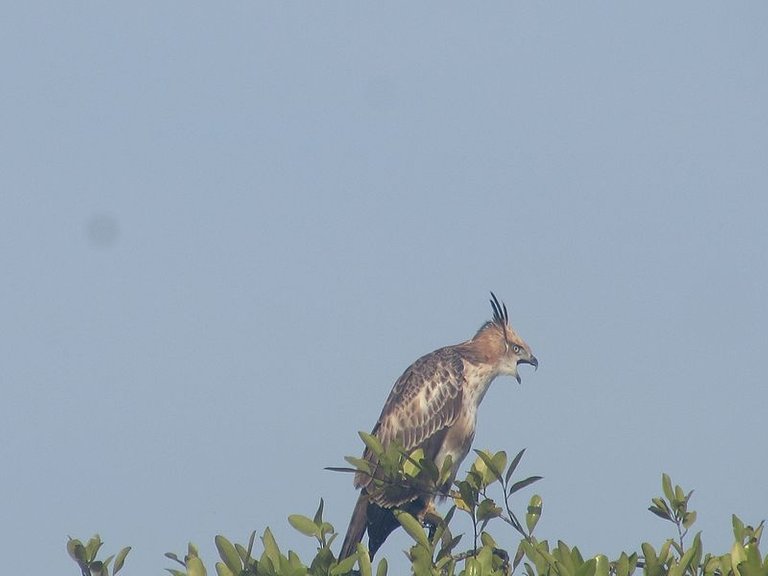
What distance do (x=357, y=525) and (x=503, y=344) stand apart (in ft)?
8.70

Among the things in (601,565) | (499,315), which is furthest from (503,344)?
(601,565)

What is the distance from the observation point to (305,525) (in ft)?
19.1

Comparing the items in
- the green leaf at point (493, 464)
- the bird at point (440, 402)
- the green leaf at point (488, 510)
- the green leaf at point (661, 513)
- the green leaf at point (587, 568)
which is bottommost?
the green leaf at point (587, 568)

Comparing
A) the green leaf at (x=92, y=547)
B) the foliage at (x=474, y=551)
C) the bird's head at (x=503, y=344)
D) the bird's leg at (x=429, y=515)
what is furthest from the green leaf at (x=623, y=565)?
the bird's head at (x=503, y=344)

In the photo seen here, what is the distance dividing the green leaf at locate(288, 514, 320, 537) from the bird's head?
5.44 m

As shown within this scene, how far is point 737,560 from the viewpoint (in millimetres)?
5090

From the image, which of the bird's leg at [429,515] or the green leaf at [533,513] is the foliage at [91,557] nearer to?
the green leaf at [533,513]

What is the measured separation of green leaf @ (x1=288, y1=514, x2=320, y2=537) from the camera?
5820mm

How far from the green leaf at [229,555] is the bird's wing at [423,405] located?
481cm

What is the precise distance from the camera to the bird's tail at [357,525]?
9.51 m

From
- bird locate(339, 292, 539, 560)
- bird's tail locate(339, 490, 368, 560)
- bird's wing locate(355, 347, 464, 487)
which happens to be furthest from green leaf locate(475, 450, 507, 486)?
bird's wing locate(355, 347, 464, 487)

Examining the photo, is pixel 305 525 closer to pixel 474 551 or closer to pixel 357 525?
pixel 474 551

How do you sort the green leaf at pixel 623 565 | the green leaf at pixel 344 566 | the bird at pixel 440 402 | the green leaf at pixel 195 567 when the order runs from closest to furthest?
the green leaf at pixel 623 565 → the green leaf at pixel 344 566 → the green leaf at pixel 195 567 → the bird at pixel 440 402

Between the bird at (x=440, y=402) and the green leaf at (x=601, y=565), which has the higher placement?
the bird at (x=440, y=402)
